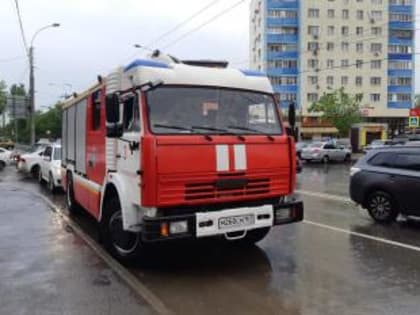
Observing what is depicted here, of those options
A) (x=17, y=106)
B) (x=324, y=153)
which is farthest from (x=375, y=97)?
(x=17, y=106)

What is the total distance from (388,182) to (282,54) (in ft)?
275

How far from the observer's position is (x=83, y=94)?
32.2ft

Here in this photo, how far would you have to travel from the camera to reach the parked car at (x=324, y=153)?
122 feet

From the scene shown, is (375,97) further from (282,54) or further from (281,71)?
(282,54)

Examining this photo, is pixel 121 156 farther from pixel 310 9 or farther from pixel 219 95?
pixel 310 9

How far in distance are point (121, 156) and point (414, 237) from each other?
534cm

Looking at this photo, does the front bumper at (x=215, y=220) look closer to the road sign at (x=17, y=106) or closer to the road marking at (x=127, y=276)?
the road marking at (x=127, y=276)

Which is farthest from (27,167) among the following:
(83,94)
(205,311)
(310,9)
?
(310,9)

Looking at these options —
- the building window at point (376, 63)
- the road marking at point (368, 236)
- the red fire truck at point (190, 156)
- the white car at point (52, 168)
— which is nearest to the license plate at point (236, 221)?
the red fire truck at point (190, 156)

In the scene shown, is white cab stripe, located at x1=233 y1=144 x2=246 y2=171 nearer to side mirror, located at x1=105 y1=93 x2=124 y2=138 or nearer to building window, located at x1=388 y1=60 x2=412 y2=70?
side mirror, located at x1=105 y1=93 x2=124 y2=138

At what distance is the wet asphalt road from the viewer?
5.55m

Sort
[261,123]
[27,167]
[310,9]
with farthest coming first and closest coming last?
[310,9], [27,167], [261,123]

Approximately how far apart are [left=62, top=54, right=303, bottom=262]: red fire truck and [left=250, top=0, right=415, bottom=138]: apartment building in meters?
85.3

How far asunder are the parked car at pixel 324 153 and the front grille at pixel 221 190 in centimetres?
3076
